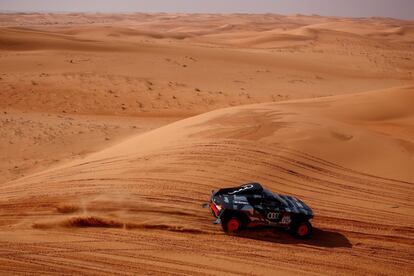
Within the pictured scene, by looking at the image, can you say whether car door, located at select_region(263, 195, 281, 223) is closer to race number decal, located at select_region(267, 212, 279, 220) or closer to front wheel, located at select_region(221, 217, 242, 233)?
race number decal, located at select_region(267, 212, 279, 220)

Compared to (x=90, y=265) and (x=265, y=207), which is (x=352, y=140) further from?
(x=90, y=265)

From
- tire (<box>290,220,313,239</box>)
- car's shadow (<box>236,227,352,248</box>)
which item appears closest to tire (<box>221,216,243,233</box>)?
car's shadow (<box>236,227,352,248</box>)

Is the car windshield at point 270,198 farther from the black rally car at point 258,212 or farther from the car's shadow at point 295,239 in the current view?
the car's shadow at point 295,239

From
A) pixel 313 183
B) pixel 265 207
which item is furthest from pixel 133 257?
pixel 313 183

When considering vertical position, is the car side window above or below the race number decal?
above

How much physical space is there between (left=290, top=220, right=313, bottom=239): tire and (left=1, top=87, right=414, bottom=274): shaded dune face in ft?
0.53

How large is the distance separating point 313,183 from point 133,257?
5.09 m

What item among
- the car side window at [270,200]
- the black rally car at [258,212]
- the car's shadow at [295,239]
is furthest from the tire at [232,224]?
the car side window at [270,200]

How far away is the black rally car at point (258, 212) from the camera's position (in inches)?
306

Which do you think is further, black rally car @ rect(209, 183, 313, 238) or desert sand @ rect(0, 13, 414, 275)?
black rally car @ rect(209, 183, 313, 238)

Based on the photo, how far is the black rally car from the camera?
25.5 ft

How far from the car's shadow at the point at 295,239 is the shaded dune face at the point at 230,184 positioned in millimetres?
20

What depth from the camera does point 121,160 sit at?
36.6ft

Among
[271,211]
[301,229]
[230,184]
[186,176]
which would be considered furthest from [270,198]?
[186,176]
